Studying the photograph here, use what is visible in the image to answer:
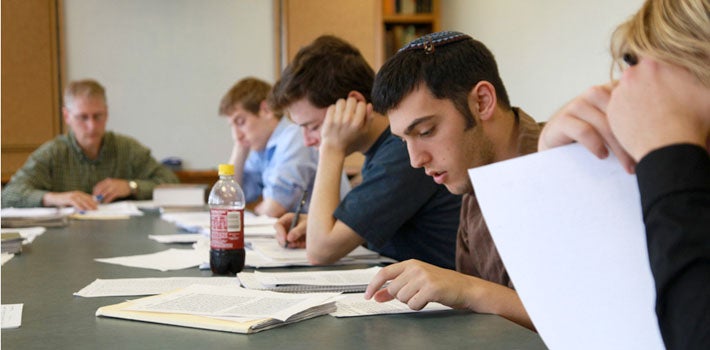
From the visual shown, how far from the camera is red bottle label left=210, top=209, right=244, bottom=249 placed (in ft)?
5.32

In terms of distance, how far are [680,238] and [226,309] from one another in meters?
0.74

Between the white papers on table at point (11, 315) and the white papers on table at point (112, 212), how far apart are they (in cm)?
172

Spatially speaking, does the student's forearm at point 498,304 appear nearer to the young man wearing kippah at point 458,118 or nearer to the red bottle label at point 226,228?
the young man wearing kippah at point 458,118

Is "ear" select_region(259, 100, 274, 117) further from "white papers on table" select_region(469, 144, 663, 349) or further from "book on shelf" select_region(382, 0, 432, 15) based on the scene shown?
"white papers on table" select_region(469, 144, 663, 349)

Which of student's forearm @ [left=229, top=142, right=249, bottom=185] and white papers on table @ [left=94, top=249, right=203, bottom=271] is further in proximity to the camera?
student's forearm @ [left=229, top=142, right=249, bottom=185]

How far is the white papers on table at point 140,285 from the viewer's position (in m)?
1.43

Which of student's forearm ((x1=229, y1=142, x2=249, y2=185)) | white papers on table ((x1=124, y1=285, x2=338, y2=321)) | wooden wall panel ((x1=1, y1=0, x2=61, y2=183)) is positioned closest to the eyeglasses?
student's forearm ((x1=229, y1=142, x2=249, y2=185))

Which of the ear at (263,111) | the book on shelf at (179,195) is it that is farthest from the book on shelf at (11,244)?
the ear at (263,111)

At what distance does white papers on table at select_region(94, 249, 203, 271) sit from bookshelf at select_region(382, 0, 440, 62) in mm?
3327

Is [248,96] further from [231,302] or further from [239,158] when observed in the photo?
[231,302]

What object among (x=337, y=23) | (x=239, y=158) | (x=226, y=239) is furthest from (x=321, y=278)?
(x=337, y=23)

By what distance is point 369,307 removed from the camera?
4.13 feet

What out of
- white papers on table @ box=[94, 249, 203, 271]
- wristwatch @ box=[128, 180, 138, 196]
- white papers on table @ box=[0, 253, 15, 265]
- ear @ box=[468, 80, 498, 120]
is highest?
ear @ box=[468, 80, 498, 120]

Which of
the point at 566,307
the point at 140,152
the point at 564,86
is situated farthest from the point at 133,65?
the point at 566,307
